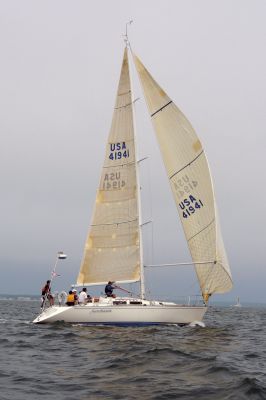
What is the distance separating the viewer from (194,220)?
2336 cm

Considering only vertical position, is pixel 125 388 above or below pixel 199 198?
below

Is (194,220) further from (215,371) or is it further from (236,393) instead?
(236,393)

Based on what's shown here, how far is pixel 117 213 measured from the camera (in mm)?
25406

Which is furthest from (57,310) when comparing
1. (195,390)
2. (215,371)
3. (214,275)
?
(195,390)

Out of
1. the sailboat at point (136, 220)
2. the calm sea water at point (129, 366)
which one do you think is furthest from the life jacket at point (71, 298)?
the calm sea water at point (129, 366)

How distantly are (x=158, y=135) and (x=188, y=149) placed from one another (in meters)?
1.99

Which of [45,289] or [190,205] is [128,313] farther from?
[45,289]

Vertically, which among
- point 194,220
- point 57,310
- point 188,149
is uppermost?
point 188,149

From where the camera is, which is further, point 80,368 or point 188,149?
point 188,149

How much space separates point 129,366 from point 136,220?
12661mm

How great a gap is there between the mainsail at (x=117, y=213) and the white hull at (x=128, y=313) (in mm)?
2196

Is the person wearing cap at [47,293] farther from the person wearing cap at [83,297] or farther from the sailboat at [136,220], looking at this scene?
the person wearing cap at [83,297]

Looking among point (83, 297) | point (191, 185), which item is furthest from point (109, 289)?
point (191, 185)

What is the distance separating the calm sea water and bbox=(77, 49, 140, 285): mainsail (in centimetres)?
497
